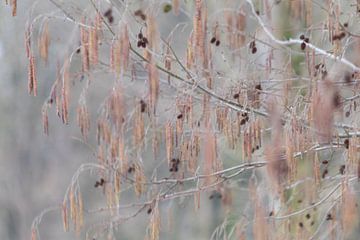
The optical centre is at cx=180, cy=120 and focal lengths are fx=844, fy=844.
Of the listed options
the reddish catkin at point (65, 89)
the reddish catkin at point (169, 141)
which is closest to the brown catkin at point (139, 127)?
the reddish catkin at point (169, 141)

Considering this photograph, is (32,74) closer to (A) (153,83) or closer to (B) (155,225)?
(A) (153,83)

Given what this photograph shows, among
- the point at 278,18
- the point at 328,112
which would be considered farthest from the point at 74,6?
the point at 278,18

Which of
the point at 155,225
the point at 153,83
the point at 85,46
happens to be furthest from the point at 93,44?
the point at 155,225

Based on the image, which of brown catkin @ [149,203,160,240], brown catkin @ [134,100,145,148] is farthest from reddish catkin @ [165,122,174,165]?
brown catkin @ [149,203,160,240]

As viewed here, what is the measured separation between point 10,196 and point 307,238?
515 cm

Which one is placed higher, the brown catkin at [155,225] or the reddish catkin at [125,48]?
the reddish catkin at [125,48]

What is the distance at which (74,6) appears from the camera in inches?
96.2

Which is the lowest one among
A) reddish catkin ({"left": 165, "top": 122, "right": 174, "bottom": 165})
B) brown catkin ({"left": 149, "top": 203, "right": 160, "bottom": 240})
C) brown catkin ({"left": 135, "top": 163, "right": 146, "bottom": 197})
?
brown catkin ({"left": 149, "top": 203, "right": 160, "bottom": 240})

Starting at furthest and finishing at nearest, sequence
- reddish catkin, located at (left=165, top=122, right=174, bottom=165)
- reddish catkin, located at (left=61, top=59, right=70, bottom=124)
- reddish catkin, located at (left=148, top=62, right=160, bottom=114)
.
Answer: reddish catkin, located at (left=165, top=122, right=174, bottom=165) < reddish catkin, located at (left=61, top=59, right=70, bottom=124) < reddish catkin, located at (left=148, top=62, right=160, bottom=114)

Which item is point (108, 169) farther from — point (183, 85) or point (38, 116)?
point (38, 116)

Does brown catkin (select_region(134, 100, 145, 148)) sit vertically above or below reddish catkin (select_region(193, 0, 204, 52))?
below

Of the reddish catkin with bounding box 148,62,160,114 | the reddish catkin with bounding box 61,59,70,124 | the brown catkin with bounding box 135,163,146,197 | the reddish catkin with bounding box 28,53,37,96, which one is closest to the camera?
the reddish catkin with bounding box 148,62,160,114

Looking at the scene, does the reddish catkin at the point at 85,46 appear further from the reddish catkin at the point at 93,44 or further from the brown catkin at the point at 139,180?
the brown catkin at the point at 139,180

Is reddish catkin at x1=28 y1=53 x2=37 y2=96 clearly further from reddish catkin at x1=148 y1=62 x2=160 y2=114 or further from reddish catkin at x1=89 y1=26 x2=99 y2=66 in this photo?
reddish catkin at x1=148 y1=62 x2=160 y2=114
